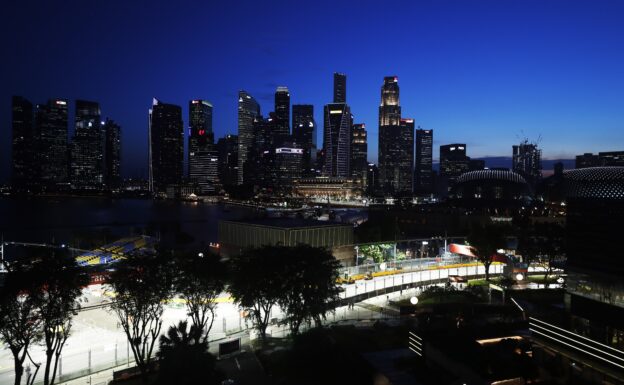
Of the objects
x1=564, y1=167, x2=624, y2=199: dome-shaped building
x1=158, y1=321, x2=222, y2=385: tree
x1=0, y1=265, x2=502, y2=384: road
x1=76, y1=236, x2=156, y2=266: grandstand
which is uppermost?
x1=564, y1=167, x2=624, y2=199: dome-shaped building

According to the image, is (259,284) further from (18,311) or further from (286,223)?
(286,223)

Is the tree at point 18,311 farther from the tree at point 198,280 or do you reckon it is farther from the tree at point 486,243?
the tree at point 486,243

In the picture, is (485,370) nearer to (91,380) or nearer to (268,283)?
(268,283)

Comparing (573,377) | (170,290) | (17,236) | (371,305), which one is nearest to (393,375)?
(573,377)

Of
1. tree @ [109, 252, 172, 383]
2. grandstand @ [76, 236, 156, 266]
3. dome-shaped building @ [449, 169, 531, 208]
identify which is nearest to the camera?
tree @ [109, 252, 172, 383]

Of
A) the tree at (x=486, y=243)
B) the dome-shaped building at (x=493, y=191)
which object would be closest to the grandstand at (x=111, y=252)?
the tree at (x=486, y=243)

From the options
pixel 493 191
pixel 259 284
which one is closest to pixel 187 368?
pixel 259 284

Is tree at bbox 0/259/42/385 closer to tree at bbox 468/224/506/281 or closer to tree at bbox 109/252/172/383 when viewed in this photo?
tree at bbox 109/252/172/383

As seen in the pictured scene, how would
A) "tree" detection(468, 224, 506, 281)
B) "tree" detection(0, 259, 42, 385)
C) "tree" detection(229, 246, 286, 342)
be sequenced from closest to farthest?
"tree" detection(0, 259, 42, 385) < "tree" detection(229, 246, 286, 342) < "tree" detection(468, 224, 506, 281)

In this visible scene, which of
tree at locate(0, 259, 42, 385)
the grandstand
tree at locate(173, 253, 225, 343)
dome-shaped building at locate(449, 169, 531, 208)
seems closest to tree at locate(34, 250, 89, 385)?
tree at locate(0, 259, 42, 385)
